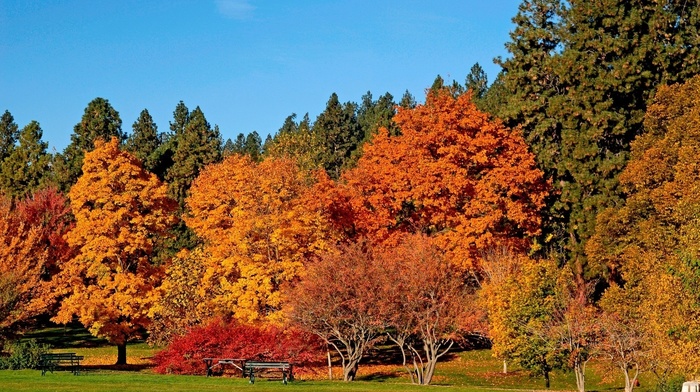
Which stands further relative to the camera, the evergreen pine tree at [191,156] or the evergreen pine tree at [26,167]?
the evergreen pine tree at [191,156]

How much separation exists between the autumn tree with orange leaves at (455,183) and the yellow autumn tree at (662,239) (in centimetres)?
648

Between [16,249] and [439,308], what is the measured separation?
3103 cm

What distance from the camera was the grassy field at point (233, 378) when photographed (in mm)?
33281

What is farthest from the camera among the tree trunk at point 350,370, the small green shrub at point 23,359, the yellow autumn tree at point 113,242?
the yellow autumn tree at point 113,242

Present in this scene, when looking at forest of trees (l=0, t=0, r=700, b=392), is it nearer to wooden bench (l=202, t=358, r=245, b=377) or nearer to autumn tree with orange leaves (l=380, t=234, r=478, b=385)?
autumn tree with orange leaves (l=380, t=234, r=478, b=385)

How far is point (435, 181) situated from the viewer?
179 ft

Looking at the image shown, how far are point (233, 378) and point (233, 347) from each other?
5625 mm

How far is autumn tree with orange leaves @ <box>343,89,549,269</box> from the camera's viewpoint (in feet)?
175

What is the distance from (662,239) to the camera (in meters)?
40.5

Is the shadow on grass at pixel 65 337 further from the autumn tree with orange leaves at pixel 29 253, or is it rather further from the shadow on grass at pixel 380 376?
the shadow on grass at pixel 380 376

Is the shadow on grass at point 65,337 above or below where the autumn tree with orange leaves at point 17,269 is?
below

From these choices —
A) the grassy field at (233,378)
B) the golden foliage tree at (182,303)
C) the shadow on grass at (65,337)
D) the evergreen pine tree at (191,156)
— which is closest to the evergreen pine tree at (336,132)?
the evergreen pine tree at (191,156)

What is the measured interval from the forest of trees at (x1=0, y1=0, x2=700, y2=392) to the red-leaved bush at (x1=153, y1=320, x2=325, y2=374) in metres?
1.05

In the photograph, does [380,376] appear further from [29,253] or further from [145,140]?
[145,140]
